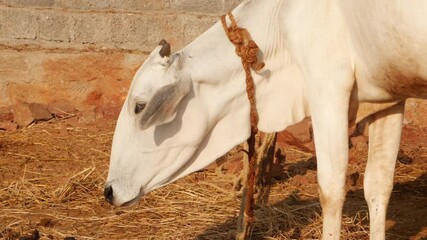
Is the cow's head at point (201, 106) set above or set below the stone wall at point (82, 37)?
below

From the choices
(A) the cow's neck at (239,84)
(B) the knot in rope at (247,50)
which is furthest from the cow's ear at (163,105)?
(B) the knot in rope at (247,50)

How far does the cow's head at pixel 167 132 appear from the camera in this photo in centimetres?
418

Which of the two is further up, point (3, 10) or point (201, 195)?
point (3, 10)

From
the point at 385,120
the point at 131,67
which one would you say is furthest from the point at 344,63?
the point at 131,67

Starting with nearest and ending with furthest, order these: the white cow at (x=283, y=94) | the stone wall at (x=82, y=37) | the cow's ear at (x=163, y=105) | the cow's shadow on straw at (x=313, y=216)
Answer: the white cow at (x=283, y=94)
the cow's ear at (x=163, y=105)
the cow's shadow on straw at (x=313, y=216)
the stone wall at (x=82, y=37)

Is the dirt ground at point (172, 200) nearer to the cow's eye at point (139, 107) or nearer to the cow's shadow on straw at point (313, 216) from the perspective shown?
the cow's shadow on straw at point (313, 216)

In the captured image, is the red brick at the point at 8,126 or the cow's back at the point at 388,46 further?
the red brick at the point at 8,126

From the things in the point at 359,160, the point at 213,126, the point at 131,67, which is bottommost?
the point at 213,126

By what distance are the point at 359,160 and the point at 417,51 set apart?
110 inches

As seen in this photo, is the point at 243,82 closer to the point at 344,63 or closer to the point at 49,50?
Answer: the point at 344,63

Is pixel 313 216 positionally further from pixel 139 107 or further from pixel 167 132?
pixel 139 107

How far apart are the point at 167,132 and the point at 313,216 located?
1387 mm

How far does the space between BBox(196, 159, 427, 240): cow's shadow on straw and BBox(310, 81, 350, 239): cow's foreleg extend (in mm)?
954

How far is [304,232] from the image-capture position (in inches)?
198
